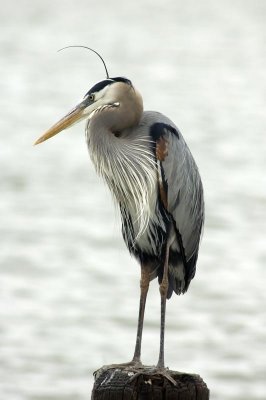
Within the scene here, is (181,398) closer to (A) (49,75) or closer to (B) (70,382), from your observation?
(B) (70,382)

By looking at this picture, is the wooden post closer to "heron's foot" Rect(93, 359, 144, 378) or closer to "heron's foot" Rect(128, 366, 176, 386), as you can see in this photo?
"heron's foot" Rect(128, 366, 176, 386)

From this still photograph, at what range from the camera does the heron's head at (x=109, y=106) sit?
5.31m

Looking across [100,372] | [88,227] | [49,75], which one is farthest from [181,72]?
[100,372]

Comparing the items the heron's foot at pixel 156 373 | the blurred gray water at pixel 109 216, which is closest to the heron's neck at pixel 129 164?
the blurred gray water at pixel 109 216

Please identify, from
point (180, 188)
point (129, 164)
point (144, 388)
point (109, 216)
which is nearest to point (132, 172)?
point (129, 164)

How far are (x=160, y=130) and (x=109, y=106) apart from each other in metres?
0.24

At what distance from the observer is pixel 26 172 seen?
16.5 meters

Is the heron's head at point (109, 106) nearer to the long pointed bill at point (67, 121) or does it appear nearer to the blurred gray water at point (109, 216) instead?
the long pointed bill at point (67, 121)

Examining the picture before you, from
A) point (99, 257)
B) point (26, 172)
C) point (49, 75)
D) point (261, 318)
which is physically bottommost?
point (261, 318)

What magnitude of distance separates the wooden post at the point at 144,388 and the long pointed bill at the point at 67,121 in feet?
3.85

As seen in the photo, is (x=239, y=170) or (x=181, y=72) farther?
(x=181, y=72)

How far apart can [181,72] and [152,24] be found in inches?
192

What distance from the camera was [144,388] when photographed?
15.1 ft

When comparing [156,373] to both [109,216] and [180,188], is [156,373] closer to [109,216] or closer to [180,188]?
[180,188]
